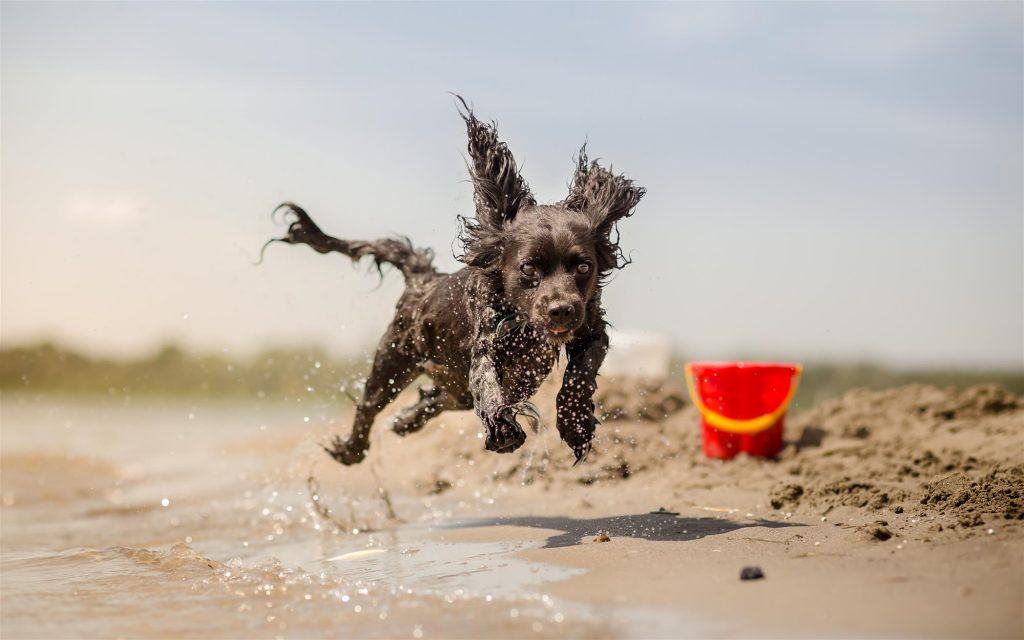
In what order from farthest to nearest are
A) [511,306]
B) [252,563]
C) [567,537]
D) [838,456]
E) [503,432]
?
1. [838,456]
2. [511,306]
3. [252,563]
4. [567,537]
5. [503,432]

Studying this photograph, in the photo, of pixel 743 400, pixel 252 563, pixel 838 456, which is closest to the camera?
pixel 252 563

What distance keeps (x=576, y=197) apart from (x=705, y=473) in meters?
2.84

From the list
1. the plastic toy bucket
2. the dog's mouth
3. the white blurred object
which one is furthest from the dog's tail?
the white blurred object

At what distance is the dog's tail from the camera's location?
719 cm

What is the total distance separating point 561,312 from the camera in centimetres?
516

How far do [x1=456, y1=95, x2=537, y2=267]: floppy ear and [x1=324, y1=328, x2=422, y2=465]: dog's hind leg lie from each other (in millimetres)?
1224

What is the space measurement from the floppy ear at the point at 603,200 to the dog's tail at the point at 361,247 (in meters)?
1.46

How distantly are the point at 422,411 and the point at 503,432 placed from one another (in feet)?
7.46

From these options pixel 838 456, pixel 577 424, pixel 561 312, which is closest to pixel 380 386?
pixel 577 424

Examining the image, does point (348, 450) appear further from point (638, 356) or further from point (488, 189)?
point (638, 356)

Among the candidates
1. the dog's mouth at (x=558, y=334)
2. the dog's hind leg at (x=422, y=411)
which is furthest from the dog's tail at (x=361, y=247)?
the dog's mouth at (x=558, y=334)

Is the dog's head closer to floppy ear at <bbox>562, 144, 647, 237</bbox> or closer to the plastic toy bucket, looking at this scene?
floppy ear at <bbox>562, 144, 647, 237</bbox>

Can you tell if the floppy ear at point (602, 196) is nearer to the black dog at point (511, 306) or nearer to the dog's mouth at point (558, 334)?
the black dog at point (511, 306)

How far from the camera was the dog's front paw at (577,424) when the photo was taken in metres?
5.56
